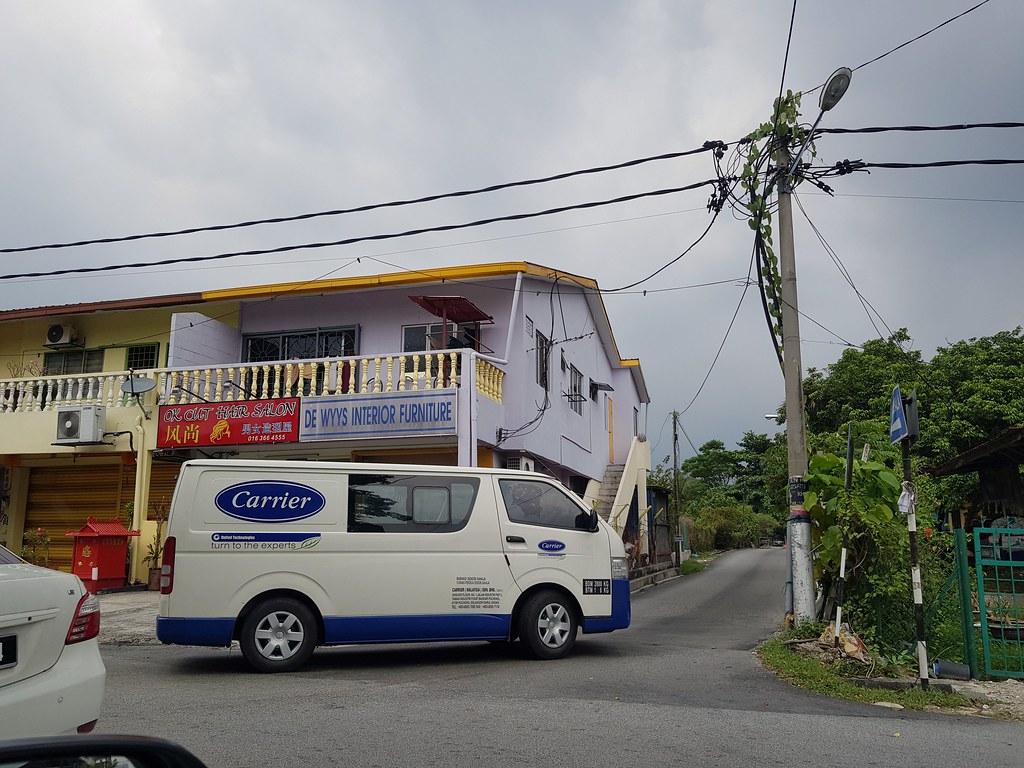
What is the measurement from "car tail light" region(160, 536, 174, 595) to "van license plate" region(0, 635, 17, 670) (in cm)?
474

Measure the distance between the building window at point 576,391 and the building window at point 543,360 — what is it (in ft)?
7.45

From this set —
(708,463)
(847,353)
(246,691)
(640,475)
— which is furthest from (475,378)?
(708,463)

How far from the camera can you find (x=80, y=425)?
1636cm

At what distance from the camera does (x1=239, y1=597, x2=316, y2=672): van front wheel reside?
8406mm

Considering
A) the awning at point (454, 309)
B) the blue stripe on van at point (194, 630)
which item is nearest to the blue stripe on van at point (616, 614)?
the blue stripe on van at point (194, 630)

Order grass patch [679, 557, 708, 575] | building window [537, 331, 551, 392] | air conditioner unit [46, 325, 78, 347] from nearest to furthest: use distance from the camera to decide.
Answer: building window [537, 331, 551, 392] → air conditioner unit [46, 325, 78, 347] → grass patch [679, 557, 708, 575]

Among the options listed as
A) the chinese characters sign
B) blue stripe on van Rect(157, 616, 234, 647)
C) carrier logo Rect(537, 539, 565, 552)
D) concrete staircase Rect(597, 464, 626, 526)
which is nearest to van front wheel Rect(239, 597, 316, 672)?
blue stripe on van Rect(157, 616, 234, 647)

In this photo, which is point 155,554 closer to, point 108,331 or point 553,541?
point 108,331

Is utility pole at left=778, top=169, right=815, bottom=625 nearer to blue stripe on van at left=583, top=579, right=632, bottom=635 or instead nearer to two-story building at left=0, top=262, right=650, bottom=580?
blue stripe on van at left=583, top=579, right=632, bottom=635

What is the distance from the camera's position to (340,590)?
8.66 m

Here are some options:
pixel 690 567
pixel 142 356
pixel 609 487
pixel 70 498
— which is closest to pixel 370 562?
pixel 142 356

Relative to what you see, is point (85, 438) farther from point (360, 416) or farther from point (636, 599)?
point (636, 599)

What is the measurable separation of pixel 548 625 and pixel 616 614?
2.64ft

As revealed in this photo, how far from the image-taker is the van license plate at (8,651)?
376 centimetres
